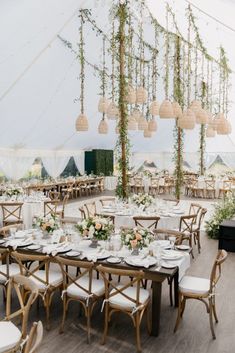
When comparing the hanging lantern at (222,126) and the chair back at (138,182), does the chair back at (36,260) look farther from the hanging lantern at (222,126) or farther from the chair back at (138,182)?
the chair back at (138,182)

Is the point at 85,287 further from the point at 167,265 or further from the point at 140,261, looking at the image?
the point at 167,265

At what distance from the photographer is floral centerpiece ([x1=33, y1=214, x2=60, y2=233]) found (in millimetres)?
5535

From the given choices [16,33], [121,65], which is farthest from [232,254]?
[16,33]

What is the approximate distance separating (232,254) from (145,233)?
3.61 m

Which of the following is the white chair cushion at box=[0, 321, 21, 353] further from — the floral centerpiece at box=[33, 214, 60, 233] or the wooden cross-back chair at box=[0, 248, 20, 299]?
the floral centerpiece at box=[33, 214, 60, 233]

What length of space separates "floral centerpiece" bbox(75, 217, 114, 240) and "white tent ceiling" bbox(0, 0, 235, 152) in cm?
323

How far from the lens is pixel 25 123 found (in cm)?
1324

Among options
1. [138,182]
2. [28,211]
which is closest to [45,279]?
[28,211]

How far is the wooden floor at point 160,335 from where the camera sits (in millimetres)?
4080

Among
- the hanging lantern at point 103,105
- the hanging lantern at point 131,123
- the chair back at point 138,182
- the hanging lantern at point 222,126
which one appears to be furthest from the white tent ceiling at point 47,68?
the chair back at point 138,182

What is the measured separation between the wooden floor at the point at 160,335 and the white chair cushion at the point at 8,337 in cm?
77

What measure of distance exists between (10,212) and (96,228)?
14.9 ft

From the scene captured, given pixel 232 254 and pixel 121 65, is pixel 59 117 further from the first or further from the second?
pixel 232 254

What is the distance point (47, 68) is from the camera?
35.7 feet
